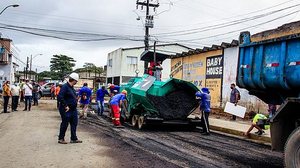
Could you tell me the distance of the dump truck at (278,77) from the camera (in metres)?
6.32

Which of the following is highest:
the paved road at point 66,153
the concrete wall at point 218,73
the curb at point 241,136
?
the concrete wall at point 218,73

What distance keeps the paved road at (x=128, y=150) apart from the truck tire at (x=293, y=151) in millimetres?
1505

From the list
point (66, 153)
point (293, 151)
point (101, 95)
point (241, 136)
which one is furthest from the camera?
point (101, 95)

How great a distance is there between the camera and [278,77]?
6.79 metres

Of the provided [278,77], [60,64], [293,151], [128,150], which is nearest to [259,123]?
[278,77]

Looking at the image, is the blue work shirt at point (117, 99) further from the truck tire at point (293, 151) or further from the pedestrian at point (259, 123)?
the truck tire at point (293, 151)

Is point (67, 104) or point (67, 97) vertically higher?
point (67, 97)

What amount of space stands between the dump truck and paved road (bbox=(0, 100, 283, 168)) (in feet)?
4.22

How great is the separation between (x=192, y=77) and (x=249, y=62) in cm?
1688

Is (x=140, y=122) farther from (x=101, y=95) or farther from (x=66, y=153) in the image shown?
(x=66, y=153)

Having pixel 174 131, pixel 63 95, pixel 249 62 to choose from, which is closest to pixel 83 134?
pixel 63 95

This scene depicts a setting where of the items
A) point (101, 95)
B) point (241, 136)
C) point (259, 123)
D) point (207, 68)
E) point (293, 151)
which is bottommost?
point (241, 136)

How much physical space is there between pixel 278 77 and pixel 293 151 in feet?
4.59

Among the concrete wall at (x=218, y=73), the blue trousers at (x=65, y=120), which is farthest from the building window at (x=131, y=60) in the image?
the blue trousers at (x=65, y=120)
